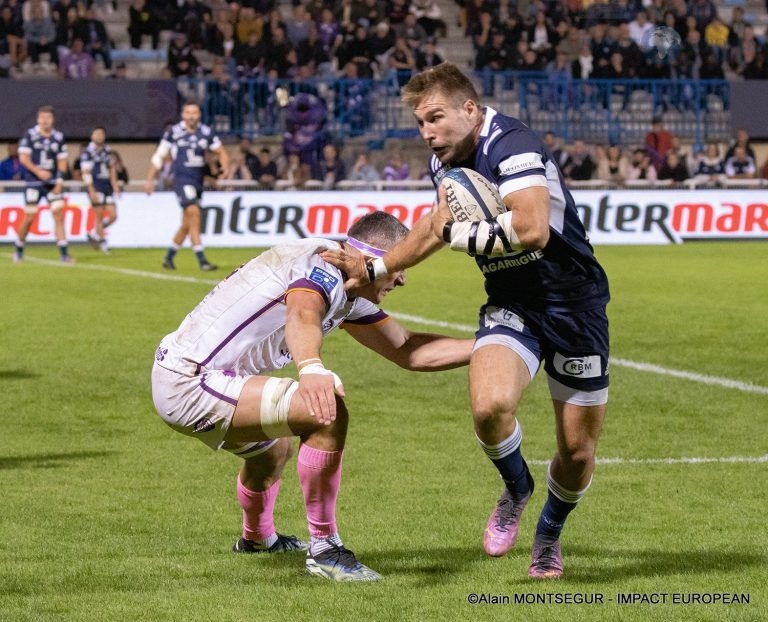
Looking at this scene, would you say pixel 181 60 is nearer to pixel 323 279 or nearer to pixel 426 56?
pixel 426 56

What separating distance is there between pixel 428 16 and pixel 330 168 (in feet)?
21.7

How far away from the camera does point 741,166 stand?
29375 mm

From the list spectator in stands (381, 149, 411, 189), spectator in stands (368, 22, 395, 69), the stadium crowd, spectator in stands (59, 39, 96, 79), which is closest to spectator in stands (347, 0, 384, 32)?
the stadium crowd

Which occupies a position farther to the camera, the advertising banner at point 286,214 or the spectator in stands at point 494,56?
the spectator in stands at point 494,56

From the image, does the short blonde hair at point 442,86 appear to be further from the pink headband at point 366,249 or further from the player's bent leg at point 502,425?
the player's bent leg at point 502,425

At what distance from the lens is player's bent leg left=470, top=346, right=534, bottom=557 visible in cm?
551

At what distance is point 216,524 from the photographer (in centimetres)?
693

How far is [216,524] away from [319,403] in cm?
186

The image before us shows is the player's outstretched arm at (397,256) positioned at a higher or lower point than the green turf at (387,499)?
higher

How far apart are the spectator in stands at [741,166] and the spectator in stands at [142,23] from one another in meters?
12.3

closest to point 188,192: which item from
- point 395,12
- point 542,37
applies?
point 395,12


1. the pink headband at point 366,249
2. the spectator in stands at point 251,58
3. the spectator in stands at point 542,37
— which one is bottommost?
the spectator in stands at point 251,58

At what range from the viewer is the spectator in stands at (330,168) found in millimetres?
28016

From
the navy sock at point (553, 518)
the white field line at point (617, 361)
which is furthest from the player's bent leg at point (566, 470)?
the white field line at point (617, 361)
